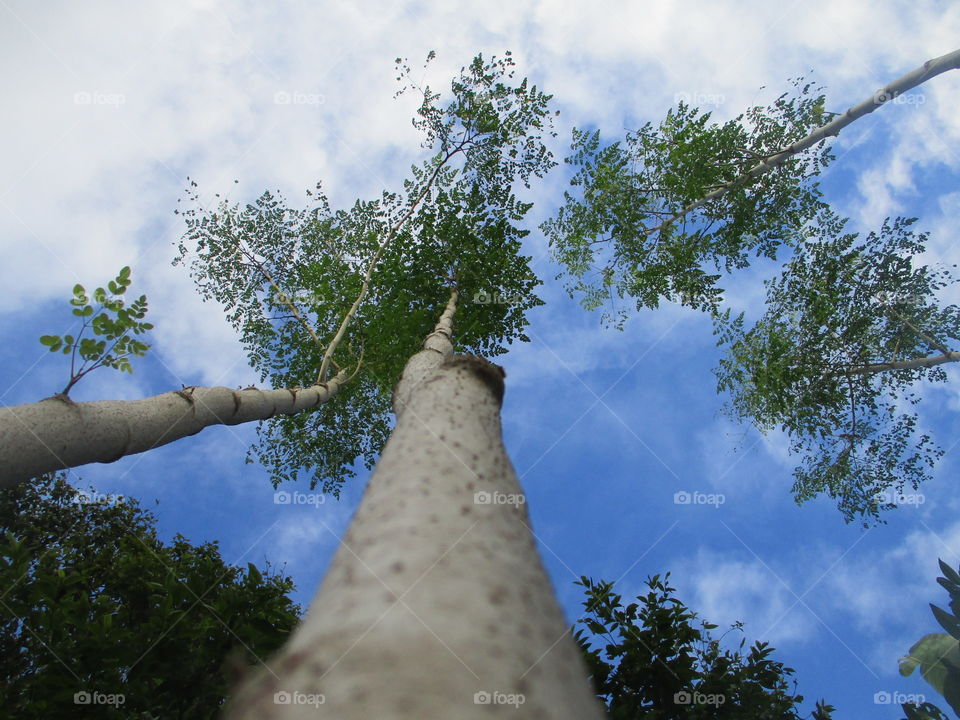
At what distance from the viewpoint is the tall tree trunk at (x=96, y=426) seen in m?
3.01

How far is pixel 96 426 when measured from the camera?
11.3 feet

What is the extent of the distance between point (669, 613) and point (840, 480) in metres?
9.56

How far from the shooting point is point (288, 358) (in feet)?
35.2

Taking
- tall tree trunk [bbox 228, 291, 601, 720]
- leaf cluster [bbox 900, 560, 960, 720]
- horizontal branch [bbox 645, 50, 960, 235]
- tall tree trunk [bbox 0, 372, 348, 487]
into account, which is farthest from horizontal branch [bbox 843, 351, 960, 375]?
tall tree trunk [bbox 0, 372, 348, 487]

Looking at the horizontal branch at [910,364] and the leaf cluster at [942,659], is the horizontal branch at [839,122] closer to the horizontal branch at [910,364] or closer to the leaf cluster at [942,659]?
the horizontal branch at [910,364]

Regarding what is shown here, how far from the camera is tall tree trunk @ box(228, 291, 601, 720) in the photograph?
1.08m

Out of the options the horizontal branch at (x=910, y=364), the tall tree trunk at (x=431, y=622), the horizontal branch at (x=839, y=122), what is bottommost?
the tall tree trunk at (x=431, y=622)

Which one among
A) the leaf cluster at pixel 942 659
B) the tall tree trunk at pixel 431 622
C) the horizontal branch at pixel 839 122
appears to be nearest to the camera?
the tall tree trunk at pixel 431 622

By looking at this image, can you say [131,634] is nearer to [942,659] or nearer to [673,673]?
[673,673]

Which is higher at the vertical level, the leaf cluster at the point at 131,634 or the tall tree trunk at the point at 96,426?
the tall tree trunk at the point at 96,426

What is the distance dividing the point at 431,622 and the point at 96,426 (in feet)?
11.2

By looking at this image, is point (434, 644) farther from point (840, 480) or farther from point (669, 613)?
point (840, 480)

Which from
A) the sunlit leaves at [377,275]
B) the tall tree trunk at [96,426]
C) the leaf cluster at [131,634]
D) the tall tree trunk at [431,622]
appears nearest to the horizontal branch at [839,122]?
the sunlit leaves at [377,275]

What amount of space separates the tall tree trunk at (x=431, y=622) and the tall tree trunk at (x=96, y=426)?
98.8 inches
